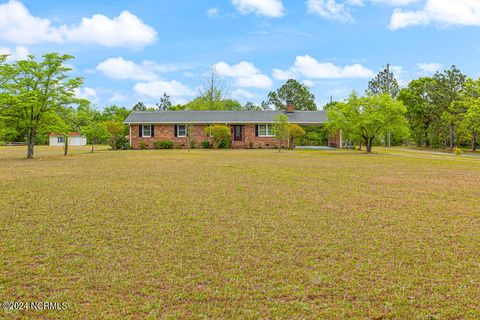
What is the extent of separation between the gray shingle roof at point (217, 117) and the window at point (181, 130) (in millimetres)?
567

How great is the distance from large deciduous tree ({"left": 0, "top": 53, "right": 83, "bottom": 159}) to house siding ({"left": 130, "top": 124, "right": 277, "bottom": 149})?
44.4 feet

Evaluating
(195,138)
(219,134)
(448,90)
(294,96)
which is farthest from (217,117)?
(294,96)

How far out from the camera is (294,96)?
68.1 m

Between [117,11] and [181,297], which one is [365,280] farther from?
[117,11]

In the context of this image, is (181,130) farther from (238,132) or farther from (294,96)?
(294,96)

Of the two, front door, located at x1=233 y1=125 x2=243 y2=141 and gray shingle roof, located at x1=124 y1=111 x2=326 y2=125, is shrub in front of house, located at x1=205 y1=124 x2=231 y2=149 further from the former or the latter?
front door, located at x1=233 y1=125 x2=243 y2=141

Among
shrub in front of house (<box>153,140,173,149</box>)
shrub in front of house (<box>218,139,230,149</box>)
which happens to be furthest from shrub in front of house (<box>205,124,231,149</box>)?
shrub in front of house (<box>153,140,173,149</box>)

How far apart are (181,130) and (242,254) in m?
32.6

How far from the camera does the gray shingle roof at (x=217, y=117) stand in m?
36.6

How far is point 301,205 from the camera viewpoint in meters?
8.08

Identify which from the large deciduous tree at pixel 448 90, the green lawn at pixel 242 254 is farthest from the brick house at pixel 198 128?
the green lawn at pixel 242 254

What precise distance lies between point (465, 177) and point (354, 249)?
10426 mm

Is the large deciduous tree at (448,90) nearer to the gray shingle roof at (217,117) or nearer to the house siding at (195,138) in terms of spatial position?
the gray shingle roof at (217,117)

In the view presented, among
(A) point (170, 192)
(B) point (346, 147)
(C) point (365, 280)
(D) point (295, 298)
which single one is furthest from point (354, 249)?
(B) point (346, 147)
